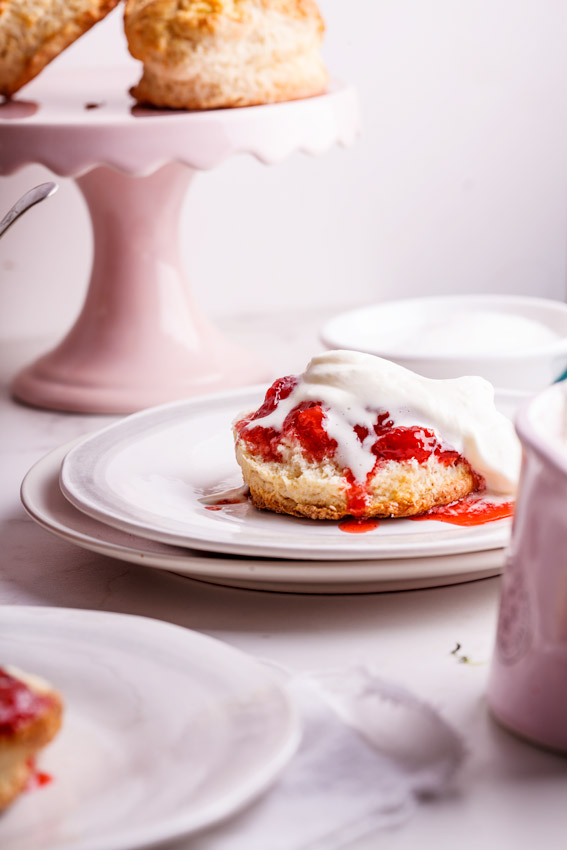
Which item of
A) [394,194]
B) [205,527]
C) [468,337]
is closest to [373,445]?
[205,527]

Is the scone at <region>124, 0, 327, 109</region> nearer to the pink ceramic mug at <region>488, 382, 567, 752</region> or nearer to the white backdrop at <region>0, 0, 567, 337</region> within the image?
the white backdrop at <region>0, 0, 567, 337</region>

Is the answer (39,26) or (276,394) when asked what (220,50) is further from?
(276,394)

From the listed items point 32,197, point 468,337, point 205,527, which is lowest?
point 468,337

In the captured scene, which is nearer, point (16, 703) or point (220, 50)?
point (16, 703)

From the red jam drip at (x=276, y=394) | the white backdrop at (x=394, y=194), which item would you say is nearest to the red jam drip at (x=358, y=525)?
the red jam drip at (x=276, y=394)

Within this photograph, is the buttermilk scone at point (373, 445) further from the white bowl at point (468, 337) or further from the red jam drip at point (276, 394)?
the white bowl at point (468, 337)

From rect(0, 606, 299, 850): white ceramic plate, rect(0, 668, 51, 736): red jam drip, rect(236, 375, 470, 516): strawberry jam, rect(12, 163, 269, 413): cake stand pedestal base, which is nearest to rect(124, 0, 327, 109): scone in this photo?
rect(12, 163, 269, 413): cake stand pedestal base
